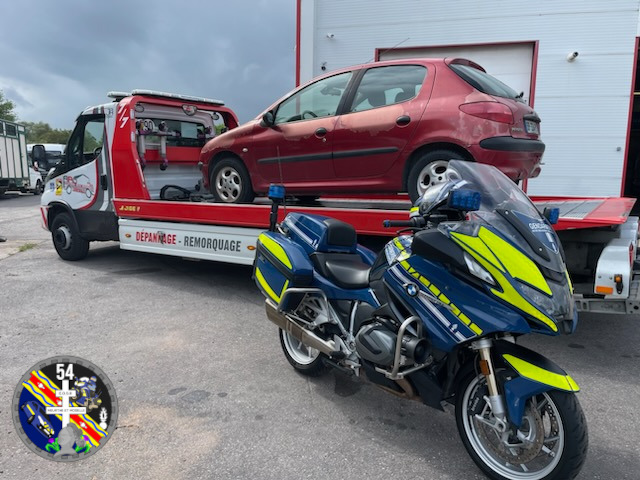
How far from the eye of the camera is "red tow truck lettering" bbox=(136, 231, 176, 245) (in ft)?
20.3

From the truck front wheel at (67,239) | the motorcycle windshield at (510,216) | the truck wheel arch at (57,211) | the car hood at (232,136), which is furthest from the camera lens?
the truck front wheel at (67,239)

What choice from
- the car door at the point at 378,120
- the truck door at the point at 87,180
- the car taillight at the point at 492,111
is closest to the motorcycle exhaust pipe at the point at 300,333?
the car door at the point at 378,120

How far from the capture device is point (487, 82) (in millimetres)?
4438

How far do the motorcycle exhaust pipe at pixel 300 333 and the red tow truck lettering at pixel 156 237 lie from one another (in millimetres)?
3084

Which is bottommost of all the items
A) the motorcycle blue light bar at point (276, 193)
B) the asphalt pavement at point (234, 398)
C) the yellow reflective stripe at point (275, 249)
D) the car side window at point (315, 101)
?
the asphalt pavement at point (234, 398)

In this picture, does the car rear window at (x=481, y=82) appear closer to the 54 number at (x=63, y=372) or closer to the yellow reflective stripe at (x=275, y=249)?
the yellow reflective stripe at (x=275, y=249)

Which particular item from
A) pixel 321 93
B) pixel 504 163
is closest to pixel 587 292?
pixel 504 163

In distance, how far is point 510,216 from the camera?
7.34 feet

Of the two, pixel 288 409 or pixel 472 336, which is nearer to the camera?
pixel 472 336

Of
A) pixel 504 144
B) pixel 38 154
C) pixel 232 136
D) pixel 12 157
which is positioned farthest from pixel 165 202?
pixel 12 157

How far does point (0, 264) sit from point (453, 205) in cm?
764

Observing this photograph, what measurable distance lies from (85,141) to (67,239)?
4.96 feet

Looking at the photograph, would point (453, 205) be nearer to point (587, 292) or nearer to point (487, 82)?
point (587, 292)

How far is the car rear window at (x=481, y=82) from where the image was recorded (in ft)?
14.2
